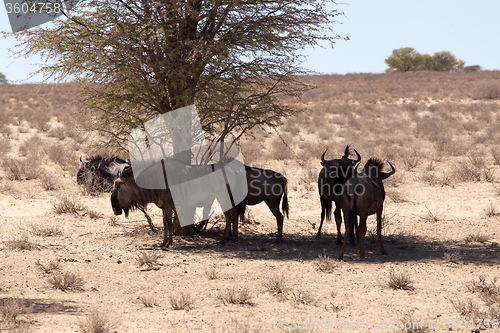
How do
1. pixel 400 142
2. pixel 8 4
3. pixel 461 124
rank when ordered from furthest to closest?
pixel 461 124, pixel 400 142, pixel 8 4

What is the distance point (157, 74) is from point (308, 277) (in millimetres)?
4595

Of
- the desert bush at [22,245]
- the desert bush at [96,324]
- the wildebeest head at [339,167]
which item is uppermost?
the wildebeest head at [339,167]

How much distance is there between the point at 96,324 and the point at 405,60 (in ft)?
222

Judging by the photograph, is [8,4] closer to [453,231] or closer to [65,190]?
[65,190]

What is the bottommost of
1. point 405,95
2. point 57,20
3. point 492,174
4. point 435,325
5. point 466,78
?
point 435,325

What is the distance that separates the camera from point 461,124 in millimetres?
22828

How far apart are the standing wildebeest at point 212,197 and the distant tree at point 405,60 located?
6251 centimetres

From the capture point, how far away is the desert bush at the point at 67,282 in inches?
221

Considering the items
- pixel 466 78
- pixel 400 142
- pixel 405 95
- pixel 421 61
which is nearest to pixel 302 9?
pixel 400 142

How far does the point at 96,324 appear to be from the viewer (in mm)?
4191

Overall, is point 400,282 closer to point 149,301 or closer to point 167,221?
point 149,301

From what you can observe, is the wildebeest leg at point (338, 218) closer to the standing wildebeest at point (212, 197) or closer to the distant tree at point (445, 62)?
the standing wildebeest at point (212, 197)

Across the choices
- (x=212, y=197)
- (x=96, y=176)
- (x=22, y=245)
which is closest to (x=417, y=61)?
(x=96, y=176)

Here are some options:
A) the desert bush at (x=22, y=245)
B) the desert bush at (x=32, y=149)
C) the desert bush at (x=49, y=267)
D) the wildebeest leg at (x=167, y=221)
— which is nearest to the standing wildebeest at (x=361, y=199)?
the wildebeest leg at (x=167, y=221)
